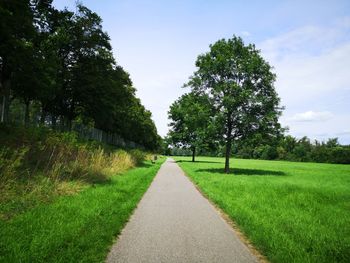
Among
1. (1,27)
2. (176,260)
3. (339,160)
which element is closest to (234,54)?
(1,27)

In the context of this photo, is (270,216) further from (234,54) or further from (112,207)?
(234,54)

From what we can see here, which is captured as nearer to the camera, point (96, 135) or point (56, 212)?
point (56, 212)

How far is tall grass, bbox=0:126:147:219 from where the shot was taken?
30.6 ft

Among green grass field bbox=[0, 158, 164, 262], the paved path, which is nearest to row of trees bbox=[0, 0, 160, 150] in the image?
green grass field bbox=[0, 158, 164, 262]

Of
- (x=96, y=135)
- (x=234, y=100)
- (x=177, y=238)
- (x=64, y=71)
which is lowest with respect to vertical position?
(x=177, y=238)

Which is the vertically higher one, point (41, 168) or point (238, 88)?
point (238, 88)

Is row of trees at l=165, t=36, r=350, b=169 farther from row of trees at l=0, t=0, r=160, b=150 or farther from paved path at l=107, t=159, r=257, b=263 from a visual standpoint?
Result: paved path at l=107, t=159, r=257, b=263

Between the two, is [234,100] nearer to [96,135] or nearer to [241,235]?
[241,235]

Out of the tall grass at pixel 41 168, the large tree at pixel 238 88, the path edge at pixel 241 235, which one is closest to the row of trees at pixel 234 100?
the large tree at pixel 238 88

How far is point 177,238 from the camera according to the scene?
684 cm

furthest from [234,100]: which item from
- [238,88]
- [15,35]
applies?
[15,35]

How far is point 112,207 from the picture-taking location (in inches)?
385

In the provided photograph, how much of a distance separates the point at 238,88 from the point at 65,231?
2306 centimetres

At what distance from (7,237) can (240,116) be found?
948 inches
